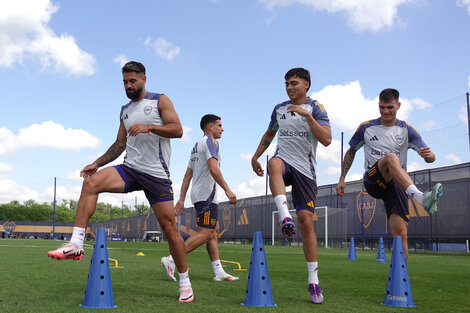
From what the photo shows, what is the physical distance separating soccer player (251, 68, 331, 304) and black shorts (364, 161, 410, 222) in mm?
1110

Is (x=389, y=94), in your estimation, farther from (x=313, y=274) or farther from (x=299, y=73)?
(x=313, y=274)

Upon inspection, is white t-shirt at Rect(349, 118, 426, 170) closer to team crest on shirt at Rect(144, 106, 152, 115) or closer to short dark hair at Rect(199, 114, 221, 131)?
short dark hair at Rect(199, 114, 221, 131)

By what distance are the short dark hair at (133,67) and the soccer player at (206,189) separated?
5.93 ft

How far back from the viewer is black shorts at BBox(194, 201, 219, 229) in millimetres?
5836

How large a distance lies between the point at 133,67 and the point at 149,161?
0.87 meters

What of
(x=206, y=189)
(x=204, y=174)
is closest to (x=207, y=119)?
(x=204, y=174)

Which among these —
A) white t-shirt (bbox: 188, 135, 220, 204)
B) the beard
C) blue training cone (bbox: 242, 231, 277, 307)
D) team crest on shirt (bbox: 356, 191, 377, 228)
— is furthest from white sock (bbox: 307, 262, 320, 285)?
team crest on shirt (bbox: 356, 191, 377, 228)

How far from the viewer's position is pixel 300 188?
4.46 metres

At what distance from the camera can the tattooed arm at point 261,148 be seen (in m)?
4.97

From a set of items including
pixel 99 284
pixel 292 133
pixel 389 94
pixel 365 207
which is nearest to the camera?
pixel 99 284

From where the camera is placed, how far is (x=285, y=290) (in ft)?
15.9

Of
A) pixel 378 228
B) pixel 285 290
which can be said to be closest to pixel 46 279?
pixel 285 290

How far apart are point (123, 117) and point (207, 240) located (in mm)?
2220

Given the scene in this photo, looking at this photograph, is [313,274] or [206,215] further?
[206,215]
